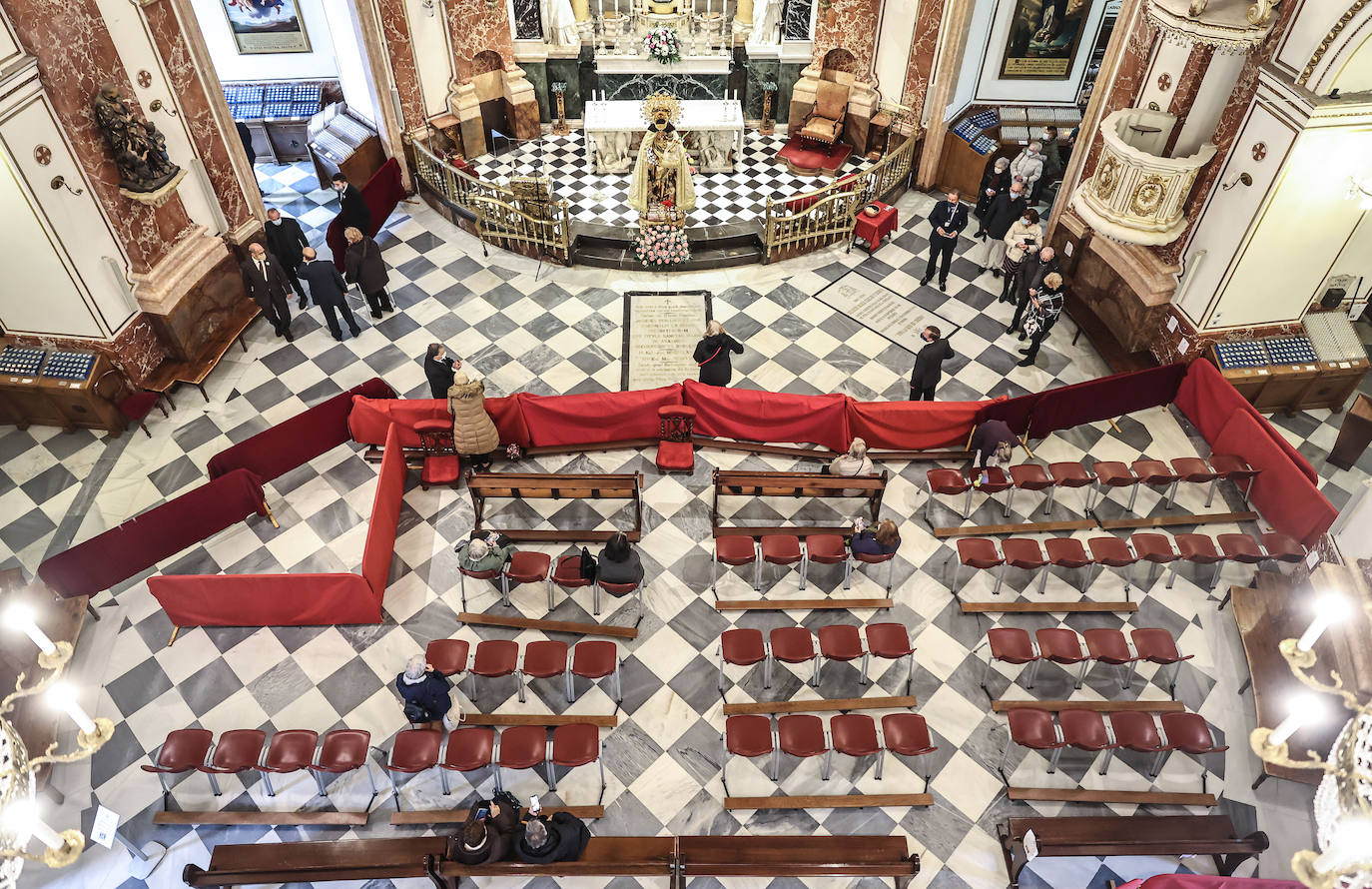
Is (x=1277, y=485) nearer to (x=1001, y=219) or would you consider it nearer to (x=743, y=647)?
(x=1001, y=219)

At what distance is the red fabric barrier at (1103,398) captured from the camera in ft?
33.9

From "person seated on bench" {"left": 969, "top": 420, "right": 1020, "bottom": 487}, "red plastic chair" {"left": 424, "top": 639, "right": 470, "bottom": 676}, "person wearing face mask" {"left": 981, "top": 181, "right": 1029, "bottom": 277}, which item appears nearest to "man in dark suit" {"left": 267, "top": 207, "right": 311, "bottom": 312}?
"red plastic chair" {"left": 424, "top": 639, "right": 470, "bottom": 676}

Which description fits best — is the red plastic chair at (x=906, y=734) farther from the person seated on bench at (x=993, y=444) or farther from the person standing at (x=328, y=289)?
the person standing at (x=328, y=289)

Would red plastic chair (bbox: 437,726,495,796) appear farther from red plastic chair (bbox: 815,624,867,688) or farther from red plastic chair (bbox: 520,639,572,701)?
red plastic chair (bbox: 815,624,867,688)

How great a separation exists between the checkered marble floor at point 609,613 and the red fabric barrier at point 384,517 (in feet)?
0.61

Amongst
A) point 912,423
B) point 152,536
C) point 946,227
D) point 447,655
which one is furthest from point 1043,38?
point 152,536

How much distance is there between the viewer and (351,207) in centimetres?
1286

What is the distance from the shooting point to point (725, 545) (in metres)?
8.91

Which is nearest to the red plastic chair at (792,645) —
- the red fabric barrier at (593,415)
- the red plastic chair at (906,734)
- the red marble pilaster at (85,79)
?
the red plastic chair at (906,734)

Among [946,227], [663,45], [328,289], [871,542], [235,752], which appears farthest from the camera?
[663,45]

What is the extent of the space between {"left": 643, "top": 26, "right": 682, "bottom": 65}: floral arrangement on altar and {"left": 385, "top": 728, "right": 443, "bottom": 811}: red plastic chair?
40.0 ft

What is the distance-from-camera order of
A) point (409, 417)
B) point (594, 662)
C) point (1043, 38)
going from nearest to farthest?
point (594, 662)
point (409, 417)
point (1043, 38)

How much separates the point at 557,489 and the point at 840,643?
Result: 3.38 metres

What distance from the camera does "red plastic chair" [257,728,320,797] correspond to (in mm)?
7320
